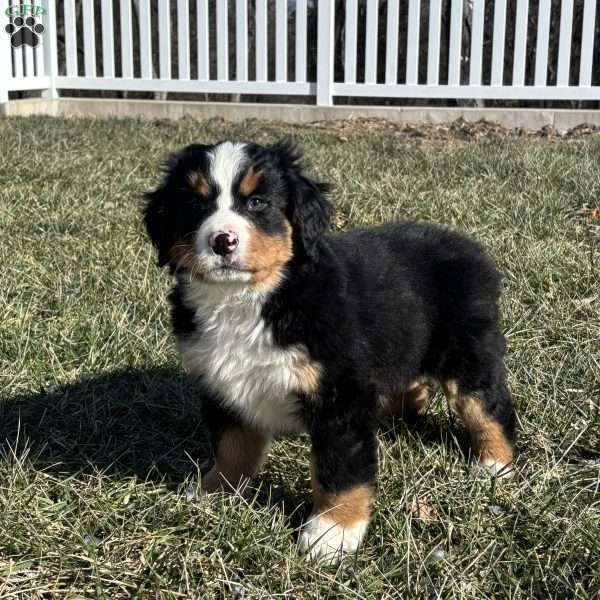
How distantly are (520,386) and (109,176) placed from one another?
443 cm

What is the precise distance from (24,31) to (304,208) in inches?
399

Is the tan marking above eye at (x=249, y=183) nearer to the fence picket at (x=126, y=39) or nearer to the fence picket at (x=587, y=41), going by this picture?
the fence picket at (x=587, y=41)

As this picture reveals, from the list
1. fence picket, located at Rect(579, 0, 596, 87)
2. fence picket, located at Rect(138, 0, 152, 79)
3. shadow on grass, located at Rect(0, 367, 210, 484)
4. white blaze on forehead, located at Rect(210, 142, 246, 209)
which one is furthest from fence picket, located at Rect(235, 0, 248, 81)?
white blaze on forehead, located at Rect(210, 142, 246, 209)

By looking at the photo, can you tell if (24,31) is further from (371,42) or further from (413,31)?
(413,31)

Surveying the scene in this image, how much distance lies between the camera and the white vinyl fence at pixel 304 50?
10.6 meters

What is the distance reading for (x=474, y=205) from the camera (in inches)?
246

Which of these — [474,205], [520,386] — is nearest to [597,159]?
[474,205]

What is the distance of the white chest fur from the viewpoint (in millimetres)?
2701

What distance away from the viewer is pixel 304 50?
11164 mm

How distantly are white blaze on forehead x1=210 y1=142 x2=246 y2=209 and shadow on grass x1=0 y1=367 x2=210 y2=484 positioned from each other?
741 mm

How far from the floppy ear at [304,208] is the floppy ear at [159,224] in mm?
395

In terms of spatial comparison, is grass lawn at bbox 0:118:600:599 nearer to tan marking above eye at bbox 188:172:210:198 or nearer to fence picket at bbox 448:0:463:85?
tan marking above eye at bbox 188:172:210:198

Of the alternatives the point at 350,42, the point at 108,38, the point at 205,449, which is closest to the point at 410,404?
the point at 205,449

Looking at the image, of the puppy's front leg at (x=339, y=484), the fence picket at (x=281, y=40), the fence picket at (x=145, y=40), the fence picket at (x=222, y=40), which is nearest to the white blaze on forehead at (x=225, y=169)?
the puppy's front leg at (x=339, y=484)
